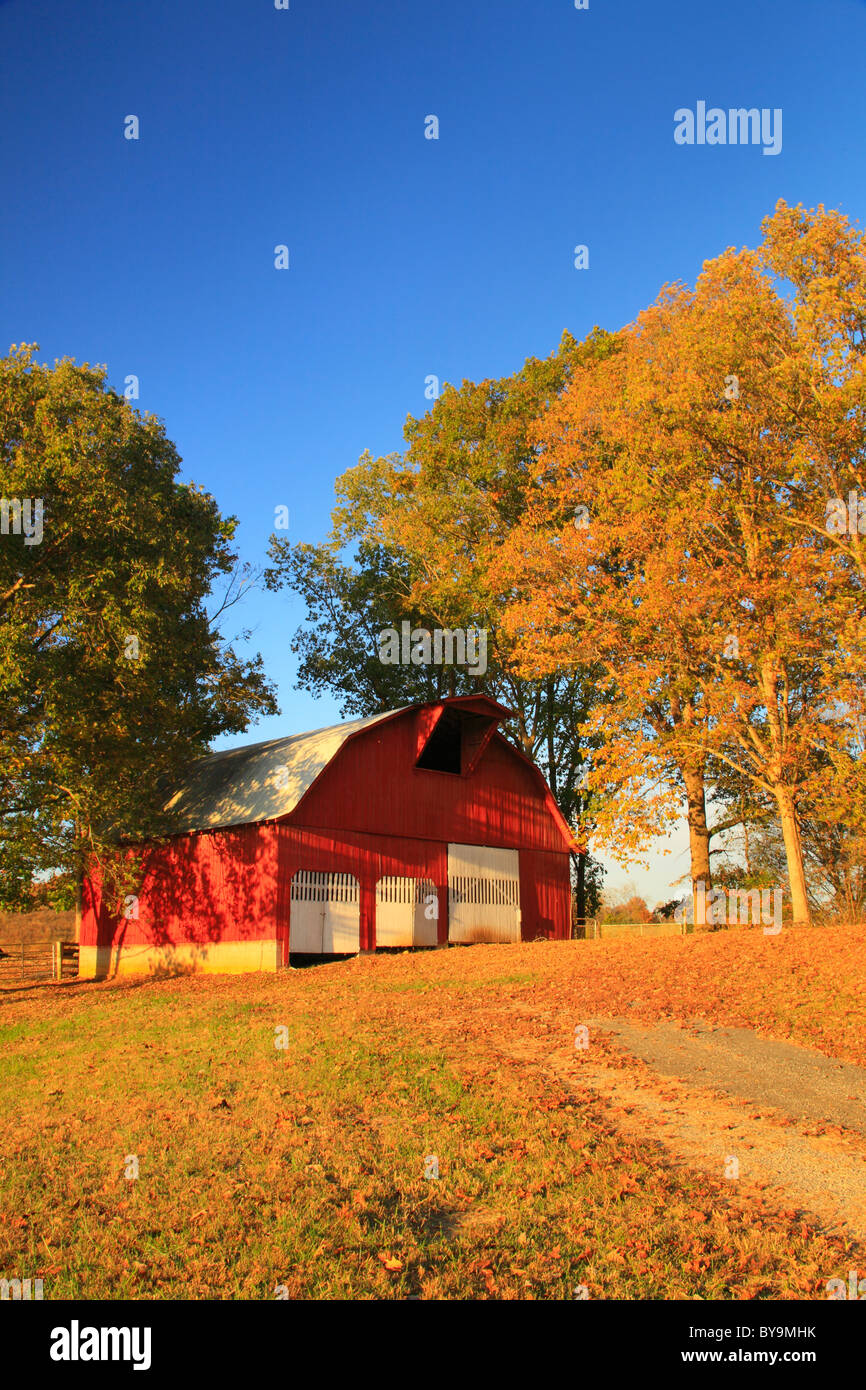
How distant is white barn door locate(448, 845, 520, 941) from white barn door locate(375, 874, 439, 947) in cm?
Result: 80

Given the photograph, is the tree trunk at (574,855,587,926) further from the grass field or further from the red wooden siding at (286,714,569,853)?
the grass field

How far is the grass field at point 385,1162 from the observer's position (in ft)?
A: 18.2

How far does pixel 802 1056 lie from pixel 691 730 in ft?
40.6

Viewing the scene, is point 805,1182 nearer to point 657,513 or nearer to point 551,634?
point 657,513

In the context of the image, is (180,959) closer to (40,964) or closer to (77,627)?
(77,627)

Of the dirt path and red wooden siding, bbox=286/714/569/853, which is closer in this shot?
the dirt path

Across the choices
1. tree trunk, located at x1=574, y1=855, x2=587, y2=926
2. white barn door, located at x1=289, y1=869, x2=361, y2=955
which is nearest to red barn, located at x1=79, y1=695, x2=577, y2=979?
white barn door, located at x1=289, y1=869, x2=361, y2=955

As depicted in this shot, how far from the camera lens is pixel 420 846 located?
90.7ft

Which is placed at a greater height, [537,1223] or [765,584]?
[765,584]

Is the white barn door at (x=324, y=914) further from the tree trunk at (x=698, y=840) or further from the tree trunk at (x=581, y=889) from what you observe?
the tree trunk at (x=581, y=889)

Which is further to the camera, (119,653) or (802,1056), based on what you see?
(119,653)

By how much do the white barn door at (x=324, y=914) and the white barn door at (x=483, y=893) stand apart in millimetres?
3755

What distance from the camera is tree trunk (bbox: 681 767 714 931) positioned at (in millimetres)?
28484
